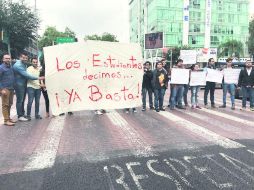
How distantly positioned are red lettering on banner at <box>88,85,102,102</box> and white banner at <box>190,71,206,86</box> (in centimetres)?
402

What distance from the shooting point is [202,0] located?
8219cm

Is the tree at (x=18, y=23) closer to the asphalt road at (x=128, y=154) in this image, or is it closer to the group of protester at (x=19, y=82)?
the group of protester at (x=19, y=82)

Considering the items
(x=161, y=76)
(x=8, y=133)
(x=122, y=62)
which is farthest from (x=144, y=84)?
(x=8, y=133)

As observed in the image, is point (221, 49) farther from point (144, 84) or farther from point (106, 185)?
point (106, 185)

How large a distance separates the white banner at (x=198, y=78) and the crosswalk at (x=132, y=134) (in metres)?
1.78

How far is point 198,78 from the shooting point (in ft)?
43.8

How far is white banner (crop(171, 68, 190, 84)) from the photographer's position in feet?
42.2

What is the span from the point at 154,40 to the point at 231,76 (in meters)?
30.3

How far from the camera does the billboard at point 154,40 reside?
1619 inches

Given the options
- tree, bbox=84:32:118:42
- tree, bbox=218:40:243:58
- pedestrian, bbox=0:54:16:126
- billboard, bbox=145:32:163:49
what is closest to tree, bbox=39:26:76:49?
tree, bbox=84:32:118:42

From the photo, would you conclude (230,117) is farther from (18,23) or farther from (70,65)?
(18,23)

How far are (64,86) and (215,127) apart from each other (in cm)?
433

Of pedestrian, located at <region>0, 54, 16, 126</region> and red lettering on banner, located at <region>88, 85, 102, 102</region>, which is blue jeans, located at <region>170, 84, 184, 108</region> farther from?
pedestrian, located at <region>0, 54, 16, 126</region>

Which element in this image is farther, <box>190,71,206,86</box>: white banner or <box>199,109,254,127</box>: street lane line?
<box>190,71,206,86</box>: white banner
